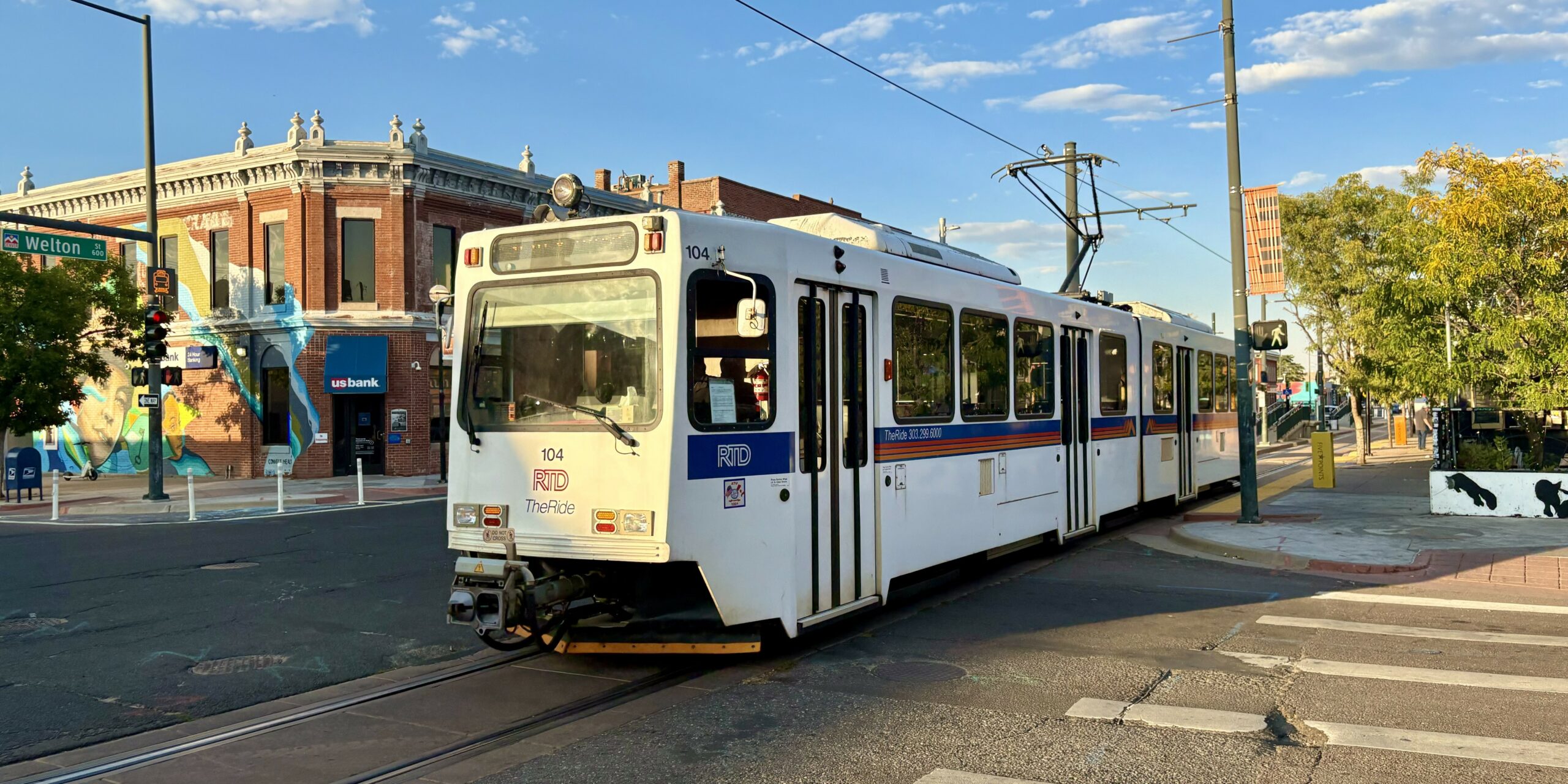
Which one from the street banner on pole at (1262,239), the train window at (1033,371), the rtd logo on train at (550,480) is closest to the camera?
the rtd logo on train at (550,480)

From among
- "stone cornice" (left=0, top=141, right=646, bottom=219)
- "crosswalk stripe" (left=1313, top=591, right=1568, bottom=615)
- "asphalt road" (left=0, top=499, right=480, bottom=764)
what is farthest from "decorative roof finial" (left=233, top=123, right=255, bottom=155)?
"crosswalk stripe" (left=1313, top=591, right=1568, bottom=615)

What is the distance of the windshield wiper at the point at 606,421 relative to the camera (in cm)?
679

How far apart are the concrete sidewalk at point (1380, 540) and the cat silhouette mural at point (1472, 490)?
0.35m

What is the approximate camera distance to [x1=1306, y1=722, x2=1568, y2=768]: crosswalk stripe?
537cm

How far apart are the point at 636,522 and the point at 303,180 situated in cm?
2633

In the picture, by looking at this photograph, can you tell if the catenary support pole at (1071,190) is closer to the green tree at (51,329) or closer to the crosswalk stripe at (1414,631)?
the crosswalk stripe at (1414,631)

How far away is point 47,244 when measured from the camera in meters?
19.2

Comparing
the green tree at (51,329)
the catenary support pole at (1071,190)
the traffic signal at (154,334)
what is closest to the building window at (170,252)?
the green tree at (51,329)

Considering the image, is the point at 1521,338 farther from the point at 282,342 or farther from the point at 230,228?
the point at 230,228

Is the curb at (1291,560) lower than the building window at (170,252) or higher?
lower

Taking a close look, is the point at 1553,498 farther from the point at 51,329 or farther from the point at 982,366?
the point at 51,329

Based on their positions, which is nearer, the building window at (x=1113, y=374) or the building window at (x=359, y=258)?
the building window at (x=1113, y=374)

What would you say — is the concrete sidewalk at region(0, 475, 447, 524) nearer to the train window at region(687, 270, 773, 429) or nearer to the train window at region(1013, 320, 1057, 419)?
the train window at region(1013, 320, 1057, 419)

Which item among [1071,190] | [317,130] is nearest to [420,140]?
[317,130]
